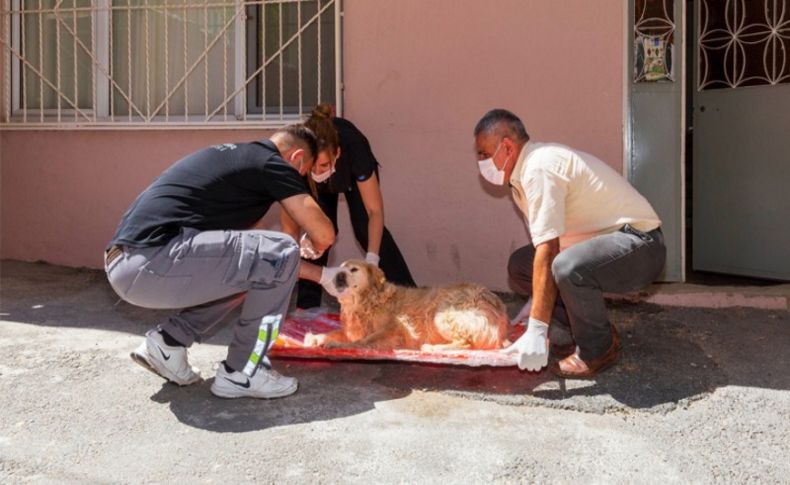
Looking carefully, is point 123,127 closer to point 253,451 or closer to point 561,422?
point 253,451

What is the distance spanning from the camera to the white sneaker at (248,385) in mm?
3713

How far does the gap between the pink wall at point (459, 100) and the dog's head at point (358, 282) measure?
5.67 ft

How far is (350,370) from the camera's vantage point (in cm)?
423

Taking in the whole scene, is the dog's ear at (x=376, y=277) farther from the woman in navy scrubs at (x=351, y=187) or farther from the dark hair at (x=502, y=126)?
the dark hair at (x=502, y=126)

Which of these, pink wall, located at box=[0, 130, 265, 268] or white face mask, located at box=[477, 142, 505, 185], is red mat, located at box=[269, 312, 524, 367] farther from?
pink wall, located at box=[0, 130, 265, 268]

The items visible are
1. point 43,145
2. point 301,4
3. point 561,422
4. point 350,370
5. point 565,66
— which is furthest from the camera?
point 43,145

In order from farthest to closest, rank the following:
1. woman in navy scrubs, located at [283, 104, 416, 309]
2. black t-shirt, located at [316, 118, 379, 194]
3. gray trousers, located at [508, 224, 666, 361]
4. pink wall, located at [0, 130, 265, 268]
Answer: pink wall, located at [0, 130, 265, 268]
black t-shirt, located at [316, 118, 379, 194]
woman in navy scrubs, located at [283, 104, 416, 309]
gray trousers, located at [508, 224, 666, 361]

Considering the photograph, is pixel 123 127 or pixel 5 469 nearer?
pixel 5 469

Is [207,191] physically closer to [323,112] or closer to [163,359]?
[163,359]

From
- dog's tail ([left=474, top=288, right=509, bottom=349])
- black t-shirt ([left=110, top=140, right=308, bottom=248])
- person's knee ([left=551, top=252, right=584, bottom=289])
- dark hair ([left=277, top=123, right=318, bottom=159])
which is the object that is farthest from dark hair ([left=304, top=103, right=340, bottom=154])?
person's knee ([left=551, top=252, right=584, bottom=289])

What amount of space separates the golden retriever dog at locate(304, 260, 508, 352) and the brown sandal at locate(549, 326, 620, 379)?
0.34 meters

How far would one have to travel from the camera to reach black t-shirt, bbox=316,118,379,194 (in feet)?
15.8

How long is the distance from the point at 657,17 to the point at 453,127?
5.65 feet

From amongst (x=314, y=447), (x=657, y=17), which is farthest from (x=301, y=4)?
(x=314, y=447)
